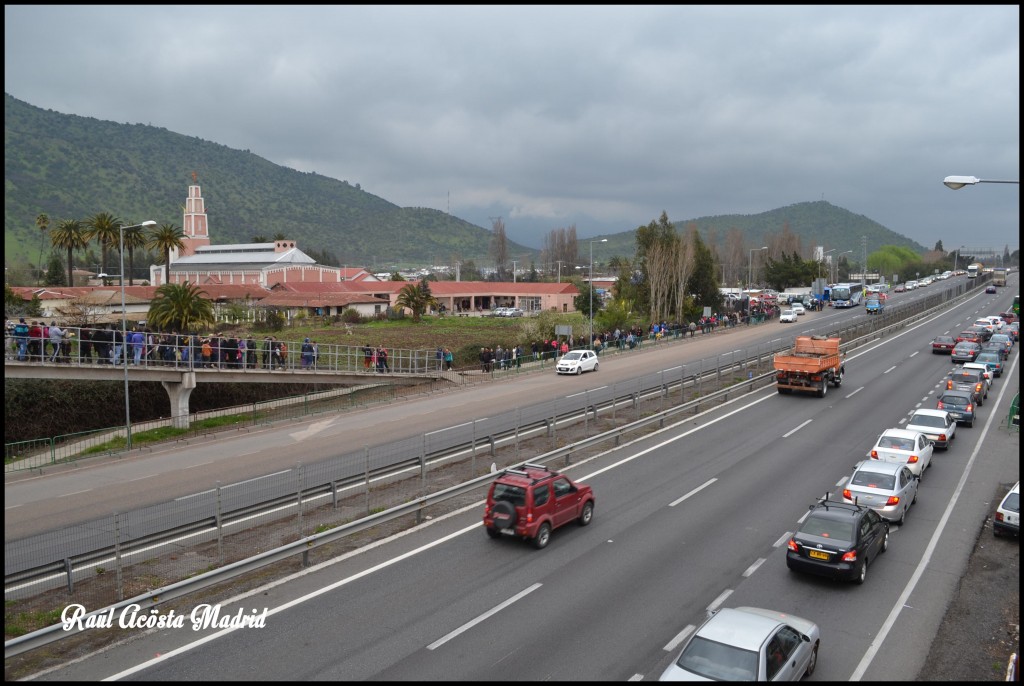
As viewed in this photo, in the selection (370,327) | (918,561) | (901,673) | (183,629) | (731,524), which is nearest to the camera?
(901,673)

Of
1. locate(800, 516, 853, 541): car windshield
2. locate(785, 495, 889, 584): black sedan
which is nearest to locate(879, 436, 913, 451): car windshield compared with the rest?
locate(785, 495, 889, 584): black sedan

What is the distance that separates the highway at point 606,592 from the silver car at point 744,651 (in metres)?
1.10

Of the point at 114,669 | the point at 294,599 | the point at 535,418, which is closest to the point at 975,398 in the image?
the point at 535,418

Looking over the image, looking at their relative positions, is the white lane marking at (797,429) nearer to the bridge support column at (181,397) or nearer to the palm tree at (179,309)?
the bridge support column at (181,397)

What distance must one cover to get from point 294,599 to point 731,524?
400 inches

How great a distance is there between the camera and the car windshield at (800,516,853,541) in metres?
13.8

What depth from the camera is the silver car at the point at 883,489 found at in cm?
1705

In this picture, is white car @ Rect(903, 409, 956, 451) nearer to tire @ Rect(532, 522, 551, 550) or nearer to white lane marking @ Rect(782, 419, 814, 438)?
white lane marking @ Rect(782, 419, 814, 438)

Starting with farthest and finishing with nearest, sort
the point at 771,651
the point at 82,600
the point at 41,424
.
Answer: the point at 41,424, the point at 82,600, the point at 771,651

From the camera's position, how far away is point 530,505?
50.3ft

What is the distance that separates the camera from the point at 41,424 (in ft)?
116

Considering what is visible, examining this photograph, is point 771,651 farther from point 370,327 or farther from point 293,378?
point 370,327

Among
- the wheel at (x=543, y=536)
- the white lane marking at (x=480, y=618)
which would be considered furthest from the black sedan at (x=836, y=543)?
the white lane marking at (x=480, y=618)

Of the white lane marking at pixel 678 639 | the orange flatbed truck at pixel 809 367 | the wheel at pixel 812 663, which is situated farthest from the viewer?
the orange flatbed truck at pixel 809 367
